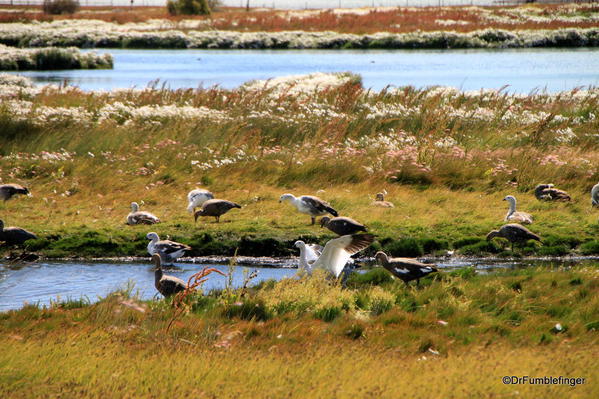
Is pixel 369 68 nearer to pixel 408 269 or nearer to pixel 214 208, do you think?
pixel 214 208

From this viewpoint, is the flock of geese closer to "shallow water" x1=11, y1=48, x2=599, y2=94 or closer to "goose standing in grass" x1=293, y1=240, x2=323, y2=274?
"goose standing in grass" x1=293, y1=240, x2=323, y2=274

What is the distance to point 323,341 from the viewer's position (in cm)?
1038

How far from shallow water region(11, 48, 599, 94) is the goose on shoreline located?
2664 cm

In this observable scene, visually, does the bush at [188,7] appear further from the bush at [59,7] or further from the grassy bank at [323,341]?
the grassy bank at [323,341]

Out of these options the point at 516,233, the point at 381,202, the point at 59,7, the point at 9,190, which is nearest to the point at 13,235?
the point at 9,190

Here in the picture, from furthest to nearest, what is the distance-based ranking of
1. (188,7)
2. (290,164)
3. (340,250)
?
(188,7) < (290,164) < (340,250)

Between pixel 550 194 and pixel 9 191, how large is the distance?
13.8 metres

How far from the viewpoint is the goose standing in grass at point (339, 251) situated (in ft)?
39.8

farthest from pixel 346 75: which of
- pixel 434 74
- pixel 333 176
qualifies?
pixel 333 176

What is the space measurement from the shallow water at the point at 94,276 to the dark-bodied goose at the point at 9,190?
3909 millimetres

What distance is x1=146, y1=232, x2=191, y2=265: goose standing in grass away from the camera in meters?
16.2

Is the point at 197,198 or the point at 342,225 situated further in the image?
the point at 197,198

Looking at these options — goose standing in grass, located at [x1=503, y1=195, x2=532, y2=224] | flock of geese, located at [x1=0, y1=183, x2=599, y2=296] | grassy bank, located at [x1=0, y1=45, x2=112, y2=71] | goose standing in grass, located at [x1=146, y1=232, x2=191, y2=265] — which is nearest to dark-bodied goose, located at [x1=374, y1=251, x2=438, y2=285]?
flock of geese, located at [x1=0, y1=183, x2=599, y2=296]

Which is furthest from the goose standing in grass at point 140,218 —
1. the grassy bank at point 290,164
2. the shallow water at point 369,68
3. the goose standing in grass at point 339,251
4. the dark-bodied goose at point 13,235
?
the shallow water at point 369,68
